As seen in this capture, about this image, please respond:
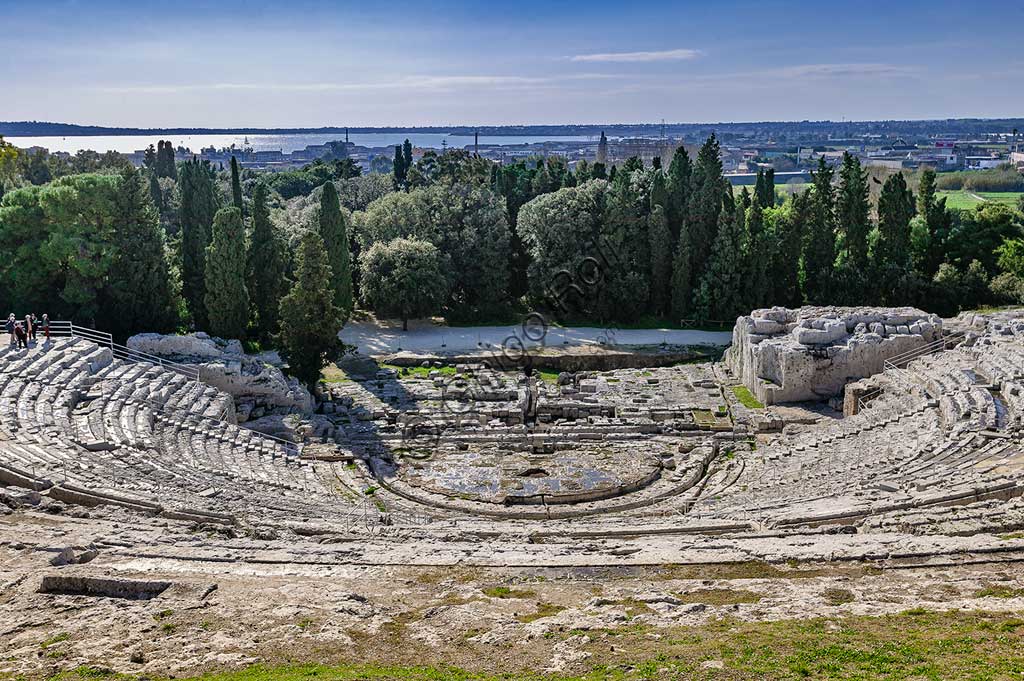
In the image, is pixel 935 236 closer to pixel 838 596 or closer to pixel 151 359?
pixel 151 359

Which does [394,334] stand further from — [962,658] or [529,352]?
[962,658]

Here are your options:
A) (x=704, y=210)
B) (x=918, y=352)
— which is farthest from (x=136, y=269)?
(x=918, y=352)

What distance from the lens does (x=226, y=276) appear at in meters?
37.6

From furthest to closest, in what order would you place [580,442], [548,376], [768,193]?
[768,193]
[548,376]
[580,442]

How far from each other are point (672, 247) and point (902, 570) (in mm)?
32696

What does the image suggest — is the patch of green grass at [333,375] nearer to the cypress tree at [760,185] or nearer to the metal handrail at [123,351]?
the metal handrail at [123,351]

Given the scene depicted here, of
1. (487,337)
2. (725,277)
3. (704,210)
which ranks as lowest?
(487,337)

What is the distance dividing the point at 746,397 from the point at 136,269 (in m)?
24.3

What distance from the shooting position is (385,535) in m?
18.3

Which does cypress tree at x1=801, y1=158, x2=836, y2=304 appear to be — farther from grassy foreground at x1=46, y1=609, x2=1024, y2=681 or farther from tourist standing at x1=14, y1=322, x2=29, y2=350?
grassy foreground at x1=46, y1=609, x2=1024, y2=681

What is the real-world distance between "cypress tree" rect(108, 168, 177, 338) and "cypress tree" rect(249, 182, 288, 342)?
3795 millimetres

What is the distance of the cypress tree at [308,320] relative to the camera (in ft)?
109

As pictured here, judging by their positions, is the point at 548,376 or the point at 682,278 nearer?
the point at 548,376

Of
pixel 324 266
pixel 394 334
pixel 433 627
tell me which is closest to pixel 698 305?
pixel 394 334
